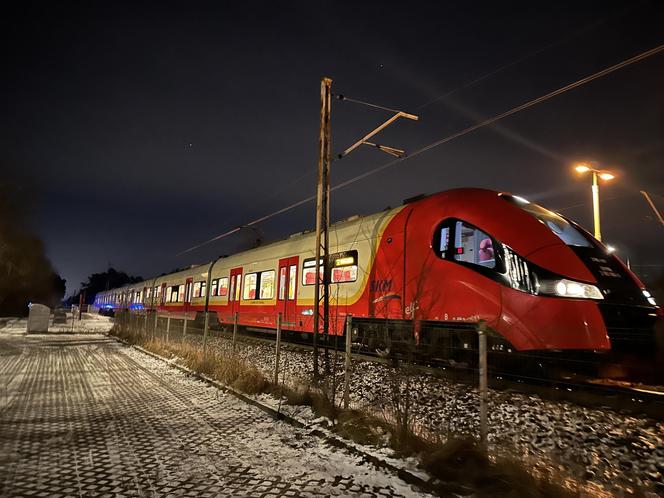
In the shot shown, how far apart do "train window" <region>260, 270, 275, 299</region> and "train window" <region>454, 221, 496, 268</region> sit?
829 cm

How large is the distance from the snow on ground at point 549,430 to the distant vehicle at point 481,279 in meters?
0.97

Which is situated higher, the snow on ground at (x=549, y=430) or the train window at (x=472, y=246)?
the train window at (x=472, y=246)

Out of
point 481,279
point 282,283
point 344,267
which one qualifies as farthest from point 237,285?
point 481,279

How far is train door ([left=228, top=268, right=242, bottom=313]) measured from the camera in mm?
17219

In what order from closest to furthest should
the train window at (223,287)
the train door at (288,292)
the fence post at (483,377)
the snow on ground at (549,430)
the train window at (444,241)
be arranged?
1. the snow on ground at (549,430)
2. the fence post at (483,377)
3. the train window at (444,241)
4. the train door at (288,292)
5. the train window at (223,287)

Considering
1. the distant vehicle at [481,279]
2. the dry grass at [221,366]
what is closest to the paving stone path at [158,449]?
the dry grass at [221,366]

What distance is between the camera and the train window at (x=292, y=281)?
1327 centimetres

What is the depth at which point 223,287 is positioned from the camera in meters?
18.8

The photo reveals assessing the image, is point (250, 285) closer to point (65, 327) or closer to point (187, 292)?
point (187, 292)

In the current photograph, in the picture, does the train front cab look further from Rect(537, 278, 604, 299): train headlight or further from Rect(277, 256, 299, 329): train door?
Rect(277, 256, 299, 329): train door

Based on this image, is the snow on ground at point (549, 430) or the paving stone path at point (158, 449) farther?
the snow on ground at point (549, 430)

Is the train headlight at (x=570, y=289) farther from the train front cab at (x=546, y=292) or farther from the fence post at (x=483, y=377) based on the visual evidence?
the fence post at (x=483, y=377)

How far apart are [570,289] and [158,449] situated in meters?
6.11

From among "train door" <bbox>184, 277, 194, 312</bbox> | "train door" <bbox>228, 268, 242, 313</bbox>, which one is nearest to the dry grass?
"train door" <bbox>228, 268, 242, 313</bbox>
